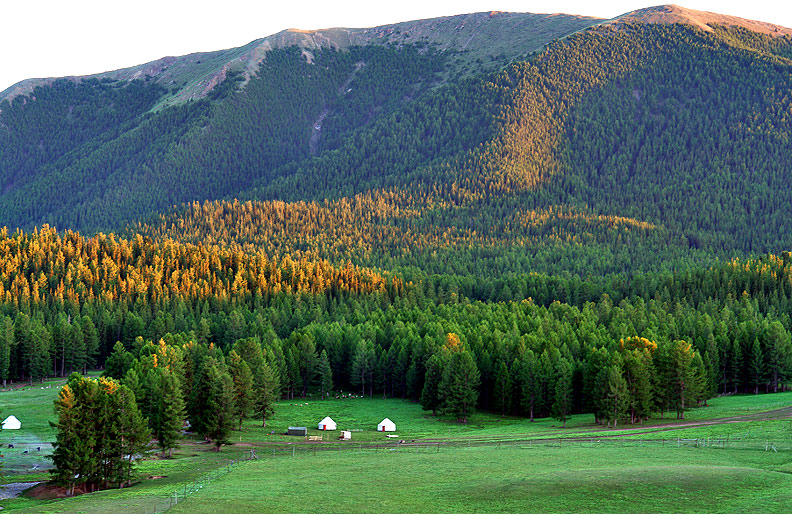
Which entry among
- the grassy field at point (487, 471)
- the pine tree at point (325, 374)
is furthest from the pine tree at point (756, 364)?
the pine tree at point (325, 374)

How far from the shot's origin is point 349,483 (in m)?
90.0

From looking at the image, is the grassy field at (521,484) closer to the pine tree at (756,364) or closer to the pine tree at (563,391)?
the pine tree at (563,391)

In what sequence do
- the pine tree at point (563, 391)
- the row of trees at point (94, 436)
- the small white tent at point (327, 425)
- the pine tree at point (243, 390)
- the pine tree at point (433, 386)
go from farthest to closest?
the pine tree at point (433, 386)
the pine tree at point (563, 391)
the small white tent at point (327, 425)
the pine tree at point (243, 390)
the row of trees at point (94, 436)

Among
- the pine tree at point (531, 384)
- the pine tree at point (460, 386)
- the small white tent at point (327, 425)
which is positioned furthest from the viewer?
the pine tree at point (460, 386)

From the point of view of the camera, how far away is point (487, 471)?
94.4 meters

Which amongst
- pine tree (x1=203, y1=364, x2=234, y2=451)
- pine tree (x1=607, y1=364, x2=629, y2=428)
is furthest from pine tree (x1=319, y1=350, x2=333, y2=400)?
pine tree (x1=607, y1=364, x2=629, y2=428)

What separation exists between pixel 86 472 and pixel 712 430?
260 ft

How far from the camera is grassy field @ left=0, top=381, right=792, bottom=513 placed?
78.4m

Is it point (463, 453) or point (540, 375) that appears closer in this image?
point (463, 453)

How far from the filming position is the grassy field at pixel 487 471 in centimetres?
7844

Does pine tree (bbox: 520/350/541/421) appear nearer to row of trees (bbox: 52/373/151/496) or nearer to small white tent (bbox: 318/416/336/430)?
small white tent (bbox: 318/416/336/430)

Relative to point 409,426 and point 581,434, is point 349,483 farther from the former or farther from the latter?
point 409,426

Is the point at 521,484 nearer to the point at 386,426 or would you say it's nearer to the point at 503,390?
the point at 386,426

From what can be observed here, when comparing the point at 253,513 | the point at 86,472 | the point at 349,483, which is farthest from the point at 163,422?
the point at 253,513
